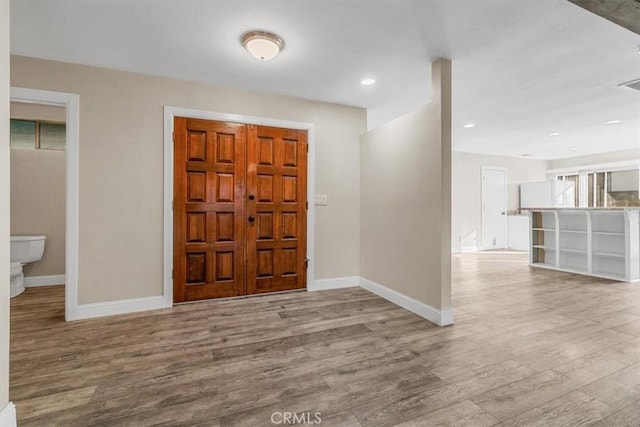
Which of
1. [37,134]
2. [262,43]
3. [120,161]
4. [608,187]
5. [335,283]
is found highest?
[262,43]

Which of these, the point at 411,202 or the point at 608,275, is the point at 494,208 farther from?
the point at 411,202

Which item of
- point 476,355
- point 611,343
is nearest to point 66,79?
point 476,355

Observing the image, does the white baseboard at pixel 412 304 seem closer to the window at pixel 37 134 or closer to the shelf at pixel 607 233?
the shelf at pixel 607 233

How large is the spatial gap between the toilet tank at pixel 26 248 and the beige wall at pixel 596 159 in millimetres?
11631

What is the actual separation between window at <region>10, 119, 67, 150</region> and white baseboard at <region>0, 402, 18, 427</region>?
13.2 feet

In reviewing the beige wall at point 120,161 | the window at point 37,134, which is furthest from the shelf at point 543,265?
the window at point 37,134

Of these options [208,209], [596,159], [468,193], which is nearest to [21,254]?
[208,209]

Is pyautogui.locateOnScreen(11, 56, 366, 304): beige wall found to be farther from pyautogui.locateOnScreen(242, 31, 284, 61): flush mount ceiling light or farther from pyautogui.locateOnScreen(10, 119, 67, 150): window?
pyautogui.locateOnScreen(10, 119, 67, 150): window

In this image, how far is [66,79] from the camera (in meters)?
2.82

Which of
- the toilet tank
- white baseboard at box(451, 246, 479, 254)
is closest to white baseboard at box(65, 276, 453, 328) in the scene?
the toilet tank

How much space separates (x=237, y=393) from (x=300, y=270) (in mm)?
2115

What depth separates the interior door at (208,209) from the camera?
3.24 m

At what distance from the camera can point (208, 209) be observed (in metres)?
3.35
